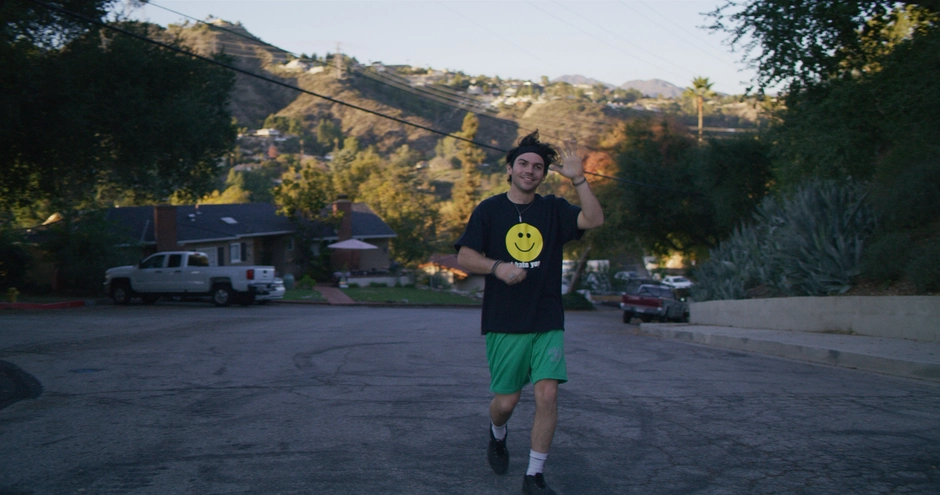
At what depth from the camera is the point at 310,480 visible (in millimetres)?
4836

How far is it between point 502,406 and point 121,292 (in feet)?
74.5

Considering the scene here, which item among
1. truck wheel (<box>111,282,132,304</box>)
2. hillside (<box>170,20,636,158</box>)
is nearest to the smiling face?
truck wheel (<box>111,282,132,304</box>)

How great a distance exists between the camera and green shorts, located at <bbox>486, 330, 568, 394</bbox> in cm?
464

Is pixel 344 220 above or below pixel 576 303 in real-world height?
above

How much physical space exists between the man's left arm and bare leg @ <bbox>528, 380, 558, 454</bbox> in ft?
3.17

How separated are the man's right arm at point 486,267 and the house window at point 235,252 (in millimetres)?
36285

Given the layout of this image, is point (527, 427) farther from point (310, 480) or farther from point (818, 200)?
point (818, 200)

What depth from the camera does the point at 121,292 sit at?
24781 mm

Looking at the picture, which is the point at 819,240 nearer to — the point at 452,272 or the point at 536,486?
the point at 536,486

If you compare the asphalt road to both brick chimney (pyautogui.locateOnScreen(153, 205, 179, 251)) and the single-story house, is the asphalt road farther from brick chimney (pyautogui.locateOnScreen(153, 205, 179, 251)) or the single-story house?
the single-story house

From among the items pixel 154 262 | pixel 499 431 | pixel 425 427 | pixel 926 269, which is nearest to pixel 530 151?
pixel 499 431

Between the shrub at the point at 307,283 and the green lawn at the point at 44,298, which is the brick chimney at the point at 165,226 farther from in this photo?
the shrub at the point at 307,283

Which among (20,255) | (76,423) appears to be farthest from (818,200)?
(20,255)

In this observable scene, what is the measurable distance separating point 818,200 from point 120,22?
59.9ft
